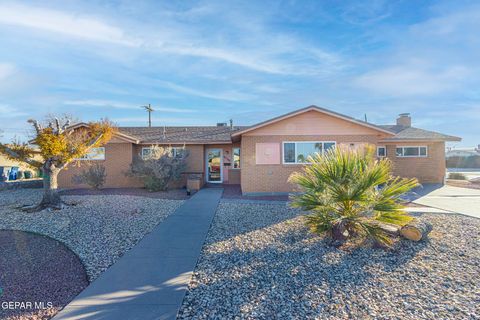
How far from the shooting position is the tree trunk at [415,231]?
5.41 m

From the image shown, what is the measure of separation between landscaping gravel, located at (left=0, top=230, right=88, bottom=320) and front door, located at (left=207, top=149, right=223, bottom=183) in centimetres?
1092

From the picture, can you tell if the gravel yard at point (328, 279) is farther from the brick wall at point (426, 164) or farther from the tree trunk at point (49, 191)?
the brick wall at point (426, 164)

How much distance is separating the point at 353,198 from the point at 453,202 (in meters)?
8.51

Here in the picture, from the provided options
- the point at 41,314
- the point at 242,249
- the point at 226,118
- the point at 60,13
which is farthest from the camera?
the point at 226,118

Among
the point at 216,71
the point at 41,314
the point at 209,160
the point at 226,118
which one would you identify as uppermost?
the point at 216,71

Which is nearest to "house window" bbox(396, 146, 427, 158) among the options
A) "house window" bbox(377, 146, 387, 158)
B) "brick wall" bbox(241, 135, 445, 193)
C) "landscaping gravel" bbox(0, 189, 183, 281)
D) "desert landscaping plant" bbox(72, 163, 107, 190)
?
"house window" bbox(377, 146, 387, 158)

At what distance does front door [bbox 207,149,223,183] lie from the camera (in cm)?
1617

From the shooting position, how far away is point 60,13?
26.1 feet

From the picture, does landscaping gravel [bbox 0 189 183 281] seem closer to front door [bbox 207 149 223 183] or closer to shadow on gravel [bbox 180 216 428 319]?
shadow on gravel [bbox 180 216 428 319]

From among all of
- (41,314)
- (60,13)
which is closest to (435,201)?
(41,314)

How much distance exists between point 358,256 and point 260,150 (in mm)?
7940

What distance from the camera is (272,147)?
480 inches

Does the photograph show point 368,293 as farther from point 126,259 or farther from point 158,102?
point 158,102

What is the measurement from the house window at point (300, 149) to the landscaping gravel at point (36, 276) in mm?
9734
